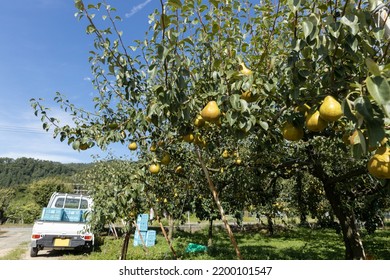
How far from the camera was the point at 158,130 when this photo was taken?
3.21 metres

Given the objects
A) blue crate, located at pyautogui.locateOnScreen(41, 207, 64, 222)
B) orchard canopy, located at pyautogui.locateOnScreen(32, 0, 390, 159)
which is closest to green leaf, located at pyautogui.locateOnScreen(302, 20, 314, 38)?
orchard canopy, located at pyautogui.locateOnScreen(32, 0, 390, 159)

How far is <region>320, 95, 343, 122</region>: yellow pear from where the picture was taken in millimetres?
1314

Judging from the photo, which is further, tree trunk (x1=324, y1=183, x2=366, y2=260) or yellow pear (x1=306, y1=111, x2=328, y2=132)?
tree trunk (x1=324, y1=183, x2=366, y2=260)

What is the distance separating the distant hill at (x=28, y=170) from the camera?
98062 millimetres

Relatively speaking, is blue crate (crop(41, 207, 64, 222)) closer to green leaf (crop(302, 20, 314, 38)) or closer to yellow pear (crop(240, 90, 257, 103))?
yellow pear (crop(240, 90, 257, 103))

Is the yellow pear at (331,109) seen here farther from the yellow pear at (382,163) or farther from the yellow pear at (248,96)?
the yellow pear at (248,96)

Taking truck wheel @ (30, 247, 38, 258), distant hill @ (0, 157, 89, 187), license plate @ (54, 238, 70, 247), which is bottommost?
truck wheel @ (30, 247, 38, 258)

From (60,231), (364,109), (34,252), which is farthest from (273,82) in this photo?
(34,252)

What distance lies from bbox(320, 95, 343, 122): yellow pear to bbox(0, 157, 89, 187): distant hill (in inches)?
4024

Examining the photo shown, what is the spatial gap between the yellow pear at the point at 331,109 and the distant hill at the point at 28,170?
335ft

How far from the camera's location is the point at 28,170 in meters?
106

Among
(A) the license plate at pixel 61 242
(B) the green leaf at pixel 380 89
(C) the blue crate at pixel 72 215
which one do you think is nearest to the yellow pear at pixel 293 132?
(B) the green leaf at pixel 380 89

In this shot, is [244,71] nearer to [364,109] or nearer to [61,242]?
[364,109]

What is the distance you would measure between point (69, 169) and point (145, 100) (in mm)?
108327
